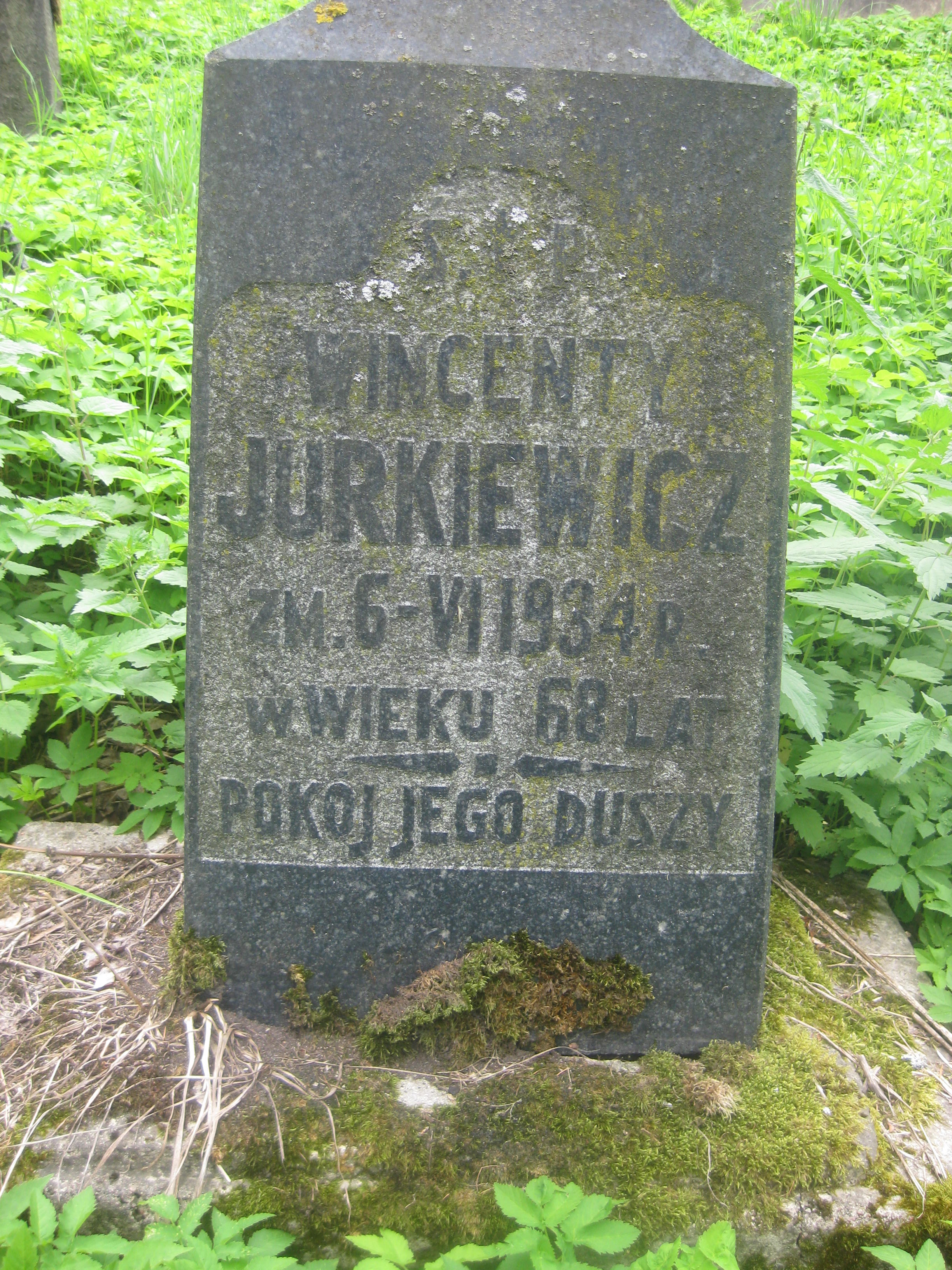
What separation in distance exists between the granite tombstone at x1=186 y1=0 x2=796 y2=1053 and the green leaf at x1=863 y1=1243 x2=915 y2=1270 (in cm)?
42

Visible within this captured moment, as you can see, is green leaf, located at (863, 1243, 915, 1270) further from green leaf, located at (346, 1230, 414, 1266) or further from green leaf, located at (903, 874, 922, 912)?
green leaf, located at (903, 874, 922, 912)

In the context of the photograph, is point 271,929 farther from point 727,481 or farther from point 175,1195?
point 727,481

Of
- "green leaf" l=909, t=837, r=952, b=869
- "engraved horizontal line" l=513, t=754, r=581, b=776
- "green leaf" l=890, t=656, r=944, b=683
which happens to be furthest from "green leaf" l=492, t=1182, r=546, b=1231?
"green leaf" l=890, t=656, r=944, b=683

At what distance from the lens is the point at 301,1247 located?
1.35 metres

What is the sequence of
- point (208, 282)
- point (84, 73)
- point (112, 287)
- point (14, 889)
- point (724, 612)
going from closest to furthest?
point (208, 282) → point (724, 612) → point (14, 889) → point (112, 287) → point (84, 73)

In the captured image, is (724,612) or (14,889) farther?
(14,889)

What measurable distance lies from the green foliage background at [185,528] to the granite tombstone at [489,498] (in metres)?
0.39

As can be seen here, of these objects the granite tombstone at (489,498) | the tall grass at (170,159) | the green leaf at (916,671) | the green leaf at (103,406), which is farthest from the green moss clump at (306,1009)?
the tall grass at (170,159)

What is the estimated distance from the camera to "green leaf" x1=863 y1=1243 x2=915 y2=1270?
125 centimetres

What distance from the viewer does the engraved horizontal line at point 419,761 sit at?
1.60m

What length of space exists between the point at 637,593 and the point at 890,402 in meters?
1.98

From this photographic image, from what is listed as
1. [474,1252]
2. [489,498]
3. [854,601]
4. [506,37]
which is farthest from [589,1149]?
[506,37]

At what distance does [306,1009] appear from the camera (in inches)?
64.4

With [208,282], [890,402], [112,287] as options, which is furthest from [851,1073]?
[112,287]
